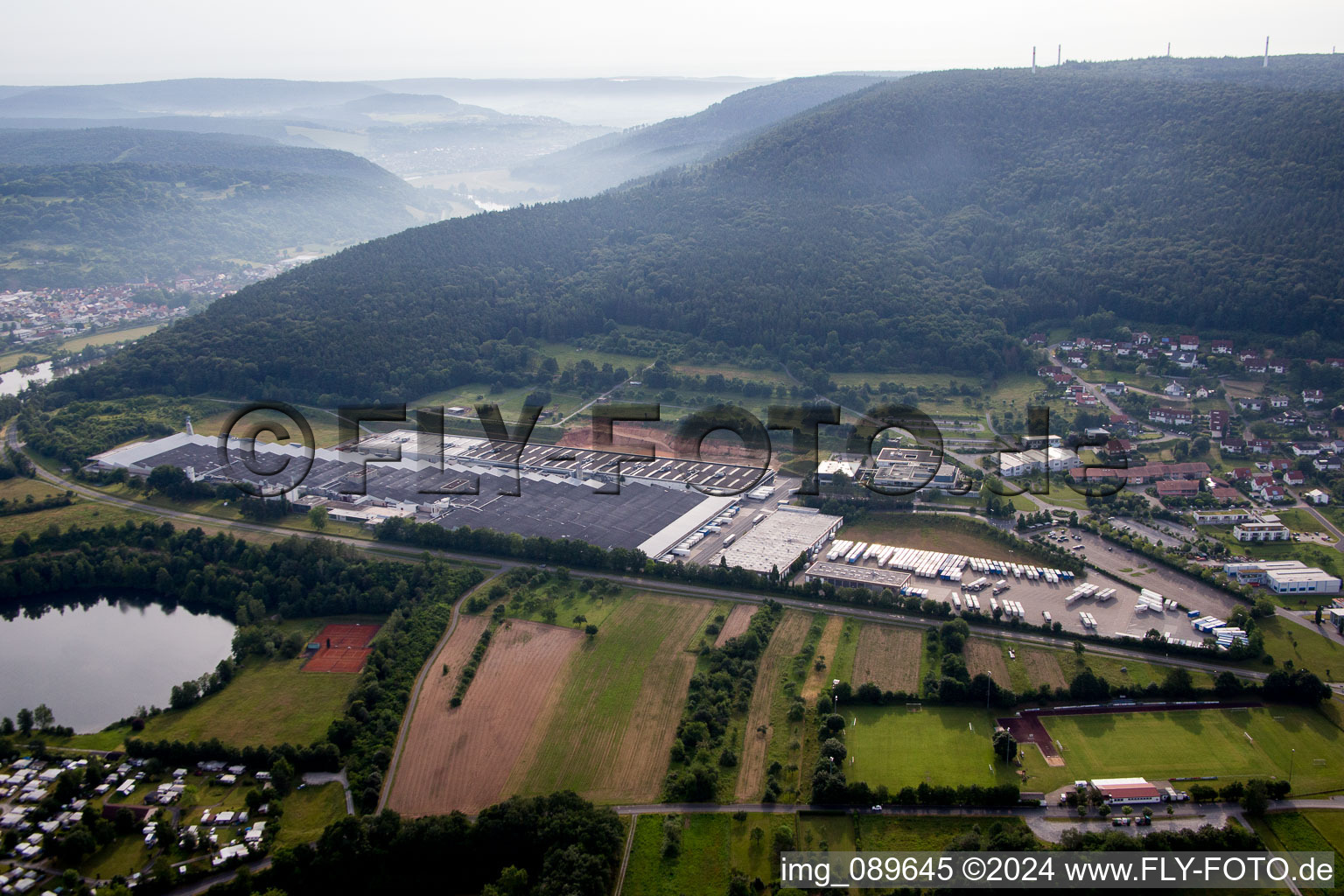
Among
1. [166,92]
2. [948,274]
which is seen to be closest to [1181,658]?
[948,274]

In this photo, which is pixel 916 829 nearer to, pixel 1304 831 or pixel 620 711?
pixel 1304 831

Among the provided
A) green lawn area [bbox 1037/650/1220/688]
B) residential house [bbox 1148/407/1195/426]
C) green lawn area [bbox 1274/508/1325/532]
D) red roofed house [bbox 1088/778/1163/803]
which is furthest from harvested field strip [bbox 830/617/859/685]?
residential house [bbox 1148/407/1195/426]

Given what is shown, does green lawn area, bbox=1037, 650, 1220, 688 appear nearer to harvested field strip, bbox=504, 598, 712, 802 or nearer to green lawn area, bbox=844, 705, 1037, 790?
green lawn area, bbox=844, 705, 1037, 790

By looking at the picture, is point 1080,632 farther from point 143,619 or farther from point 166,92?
point 166,92

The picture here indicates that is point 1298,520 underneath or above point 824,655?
above

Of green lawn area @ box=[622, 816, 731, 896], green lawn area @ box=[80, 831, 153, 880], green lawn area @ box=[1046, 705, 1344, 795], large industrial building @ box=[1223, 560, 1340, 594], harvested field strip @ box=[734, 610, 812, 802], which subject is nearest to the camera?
green lawn area @ box=[622, 816, 731, 896]

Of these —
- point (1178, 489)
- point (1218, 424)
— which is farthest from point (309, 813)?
point (1218, 424)
